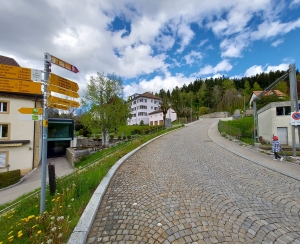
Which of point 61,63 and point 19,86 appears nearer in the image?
point 19,86

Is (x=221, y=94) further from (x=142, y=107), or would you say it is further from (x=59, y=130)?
(x=59, y=130)

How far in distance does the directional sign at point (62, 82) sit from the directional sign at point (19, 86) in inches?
10.1

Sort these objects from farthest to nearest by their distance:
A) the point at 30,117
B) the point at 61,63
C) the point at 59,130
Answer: the point at 59,130 → the point at 61,63 → the point at 30,117

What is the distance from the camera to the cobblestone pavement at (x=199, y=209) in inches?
98.8

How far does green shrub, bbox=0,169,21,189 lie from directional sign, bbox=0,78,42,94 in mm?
15212

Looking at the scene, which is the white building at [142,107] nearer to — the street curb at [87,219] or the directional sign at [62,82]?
the street curb at [87,219]

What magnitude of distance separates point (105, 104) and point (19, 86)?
17.5 metres

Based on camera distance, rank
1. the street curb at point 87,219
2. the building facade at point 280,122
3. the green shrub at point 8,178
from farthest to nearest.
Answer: the building facade at point 280,122
the green shrub at point 8,178
the street curb at point 87,219

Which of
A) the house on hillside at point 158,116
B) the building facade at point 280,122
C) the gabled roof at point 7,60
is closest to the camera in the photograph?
the building facade at point 280,122

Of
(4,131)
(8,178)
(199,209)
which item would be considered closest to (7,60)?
(4,131)

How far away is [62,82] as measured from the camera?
10.4 ft

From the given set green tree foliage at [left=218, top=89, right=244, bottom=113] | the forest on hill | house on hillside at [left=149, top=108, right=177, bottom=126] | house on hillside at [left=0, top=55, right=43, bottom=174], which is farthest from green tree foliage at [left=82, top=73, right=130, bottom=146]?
green tree foliage at [left=218, top=89, right=244, bottom=113]

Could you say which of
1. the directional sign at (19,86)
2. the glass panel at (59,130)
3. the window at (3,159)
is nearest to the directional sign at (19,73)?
the directional sign at (19,86)

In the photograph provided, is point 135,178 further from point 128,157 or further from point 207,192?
point 128,157
